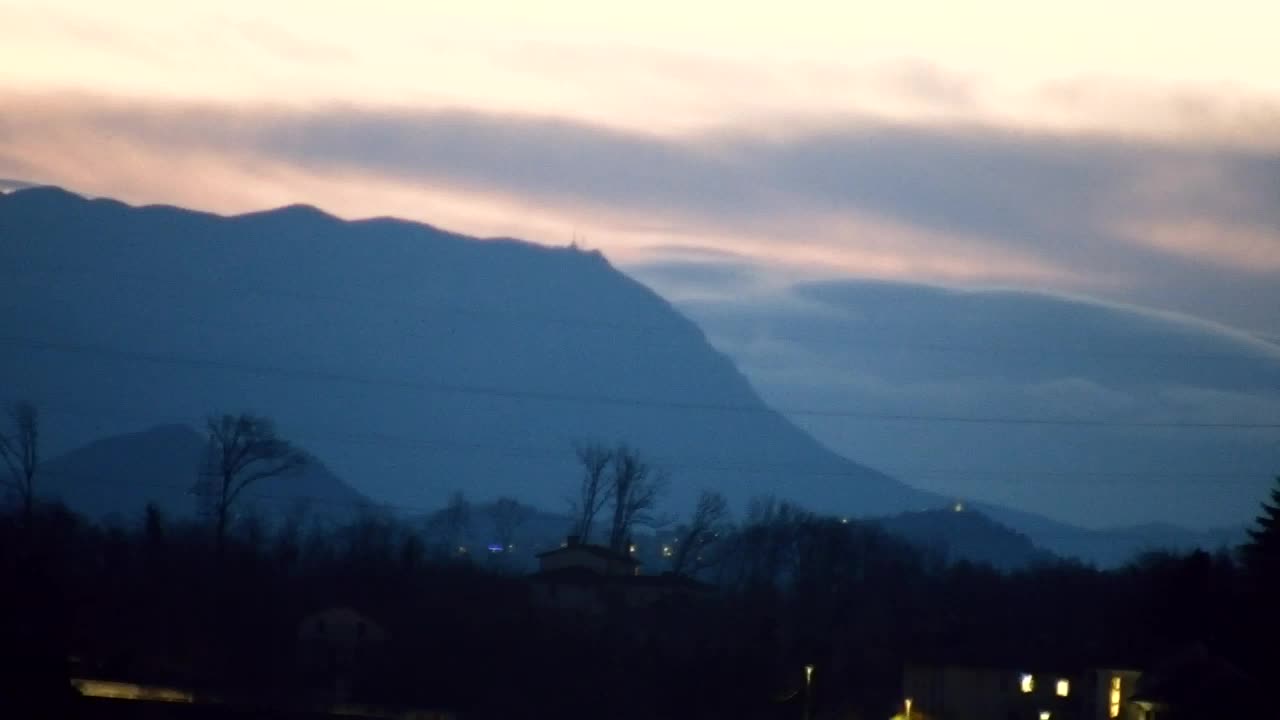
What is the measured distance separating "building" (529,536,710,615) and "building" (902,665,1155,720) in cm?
2060

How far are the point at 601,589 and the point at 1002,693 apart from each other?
84.0ft

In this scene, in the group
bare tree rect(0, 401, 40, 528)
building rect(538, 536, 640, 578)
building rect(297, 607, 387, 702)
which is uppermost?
bare tree rect(0, 401, 40, 528)

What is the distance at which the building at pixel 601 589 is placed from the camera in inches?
3246

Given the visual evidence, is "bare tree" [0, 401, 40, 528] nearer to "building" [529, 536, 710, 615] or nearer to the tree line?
the tree line

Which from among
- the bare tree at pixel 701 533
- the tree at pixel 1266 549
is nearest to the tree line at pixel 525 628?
the tree at pixel 1266 549

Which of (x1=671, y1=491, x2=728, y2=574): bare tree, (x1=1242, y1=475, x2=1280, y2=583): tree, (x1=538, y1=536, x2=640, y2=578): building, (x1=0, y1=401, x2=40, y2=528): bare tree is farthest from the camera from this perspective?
(x1=671, y1=491, x2=728, y2=574): bare tree

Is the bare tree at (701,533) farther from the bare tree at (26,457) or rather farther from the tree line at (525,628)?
the bare tree at (26,457)

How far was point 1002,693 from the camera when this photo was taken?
63.1 m

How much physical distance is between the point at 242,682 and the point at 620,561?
110ft

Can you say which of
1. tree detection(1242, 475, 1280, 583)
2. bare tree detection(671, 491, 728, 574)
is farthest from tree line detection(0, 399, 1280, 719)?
bare tree detection(671, 491, 728, 574)

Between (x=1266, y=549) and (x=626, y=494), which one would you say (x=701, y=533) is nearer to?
(x=626, y=494)

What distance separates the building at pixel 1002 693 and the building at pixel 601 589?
20.6 m

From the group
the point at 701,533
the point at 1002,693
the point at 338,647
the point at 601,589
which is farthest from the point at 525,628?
the point at 701,533

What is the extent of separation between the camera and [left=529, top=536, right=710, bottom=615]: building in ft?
270
